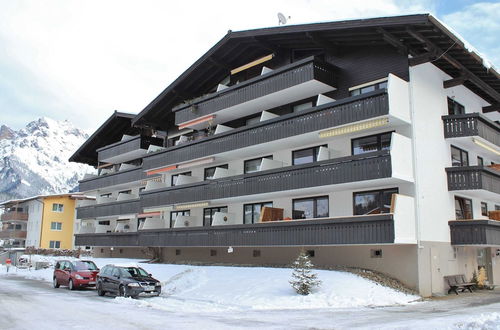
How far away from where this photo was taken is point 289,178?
26.4 m

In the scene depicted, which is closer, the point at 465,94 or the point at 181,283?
the point at 181,283

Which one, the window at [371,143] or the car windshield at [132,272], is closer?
the car windshield at [132,272]

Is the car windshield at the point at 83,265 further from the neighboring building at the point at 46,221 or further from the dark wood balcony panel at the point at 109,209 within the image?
the neighboring building at the point at 46,221

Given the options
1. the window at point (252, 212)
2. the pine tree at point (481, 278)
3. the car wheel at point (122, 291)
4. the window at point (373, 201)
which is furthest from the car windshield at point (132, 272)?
the pine tree at point (481, 278)

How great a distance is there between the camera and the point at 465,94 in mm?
29188

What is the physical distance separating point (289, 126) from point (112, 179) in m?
24.3

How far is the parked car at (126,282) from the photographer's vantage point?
22453 mm

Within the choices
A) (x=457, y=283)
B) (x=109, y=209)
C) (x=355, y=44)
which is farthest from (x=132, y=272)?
(x=109, y=209)

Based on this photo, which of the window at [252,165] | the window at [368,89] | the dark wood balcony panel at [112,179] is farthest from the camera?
the dark wood balcony panel at [112,179]

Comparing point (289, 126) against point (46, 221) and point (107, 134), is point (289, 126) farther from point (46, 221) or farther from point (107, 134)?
point (46, 221)

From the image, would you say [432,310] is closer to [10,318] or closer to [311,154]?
[311,154]

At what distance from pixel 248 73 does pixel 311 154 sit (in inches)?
345

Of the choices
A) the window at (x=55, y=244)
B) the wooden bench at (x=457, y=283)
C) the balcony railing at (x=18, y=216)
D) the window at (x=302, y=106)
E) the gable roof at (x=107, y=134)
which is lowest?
the wooden bench at (x=457, y=283)

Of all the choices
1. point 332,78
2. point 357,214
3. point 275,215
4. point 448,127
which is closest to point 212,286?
point 275,215
